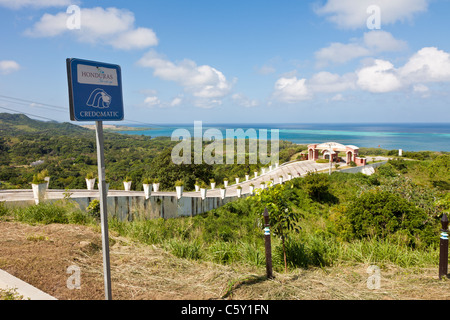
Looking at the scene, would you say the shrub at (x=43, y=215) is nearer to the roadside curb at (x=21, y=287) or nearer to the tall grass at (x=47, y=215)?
the tall grass at (x=47, y=215)

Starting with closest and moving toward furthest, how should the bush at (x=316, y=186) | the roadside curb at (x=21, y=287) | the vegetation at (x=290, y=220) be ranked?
the roadside curb at (x=21, y=287) < the vegetation at (x=290, y=220) < the bush at (x=316, y=186)

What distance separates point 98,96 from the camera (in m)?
2.17

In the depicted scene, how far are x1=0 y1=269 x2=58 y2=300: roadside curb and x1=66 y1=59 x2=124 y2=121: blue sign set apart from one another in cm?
195

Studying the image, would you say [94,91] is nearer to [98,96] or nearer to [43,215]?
[98,96]

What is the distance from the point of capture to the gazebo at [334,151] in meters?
34.2

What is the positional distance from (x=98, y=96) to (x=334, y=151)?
3785 centimetres

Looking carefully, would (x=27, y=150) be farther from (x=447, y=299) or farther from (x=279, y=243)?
(x=447, y=299)

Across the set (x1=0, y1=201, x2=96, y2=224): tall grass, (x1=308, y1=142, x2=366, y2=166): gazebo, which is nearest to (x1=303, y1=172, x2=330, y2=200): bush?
(x1=308, y1=142, x2=366, y2=166): gazebo

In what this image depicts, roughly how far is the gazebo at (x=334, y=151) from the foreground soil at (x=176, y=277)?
101ft

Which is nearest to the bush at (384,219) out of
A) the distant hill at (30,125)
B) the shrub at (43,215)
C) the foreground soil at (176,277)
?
the foreground soil at (176,277)

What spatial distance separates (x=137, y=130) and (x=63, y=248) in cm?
9314

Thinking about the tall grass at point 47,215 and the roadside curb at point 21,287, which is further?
the tall grass at point 47,215

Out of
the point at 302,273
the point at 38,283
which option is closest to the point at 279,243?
the point at 302,273
